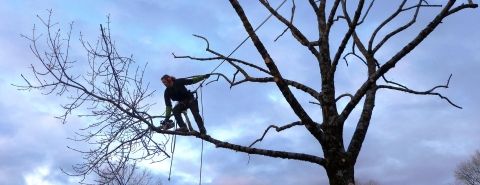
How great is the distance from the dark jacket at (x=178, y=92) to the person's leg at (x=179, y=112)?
0.17 m

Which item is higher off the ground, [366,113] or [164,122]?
[164,122]

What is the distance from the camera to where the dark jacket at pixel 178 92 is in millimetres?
8086

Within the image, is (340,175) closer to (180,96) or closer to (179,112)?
(179,112)

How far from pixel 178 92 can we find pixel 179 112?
0.71 m

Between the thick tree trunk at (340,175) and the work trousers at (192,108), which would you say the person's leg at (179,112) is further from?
the thick tree trunk at (340,175)

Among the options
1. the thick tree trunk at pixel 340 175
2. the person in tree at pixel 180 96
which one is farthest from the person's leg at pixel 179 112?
the thick tree trunk at pixel 340 175

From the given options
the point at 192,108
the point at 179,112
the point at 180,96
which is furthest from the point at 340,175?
the point at 180,96

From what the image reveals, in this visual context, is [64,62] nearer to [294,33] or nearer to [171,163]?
[171,163]

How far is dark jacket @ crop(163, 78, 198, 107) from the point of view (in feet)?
26.5

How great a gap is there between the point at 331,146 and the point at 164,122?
2698mm

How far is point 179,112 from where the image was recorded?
24.6ft

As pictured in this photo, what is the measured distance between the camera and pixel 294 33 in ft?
18.3

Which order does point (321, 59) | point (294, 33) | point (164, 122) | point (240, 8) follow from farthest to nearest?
Answer: point (164, 122), point (294, 33), point (321, 59), point (240, 8)

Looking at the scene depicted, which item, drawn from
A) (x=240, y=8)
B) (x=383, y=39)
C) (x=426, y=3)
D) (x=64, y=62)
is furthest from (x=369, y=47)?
(x=64, y=62)
